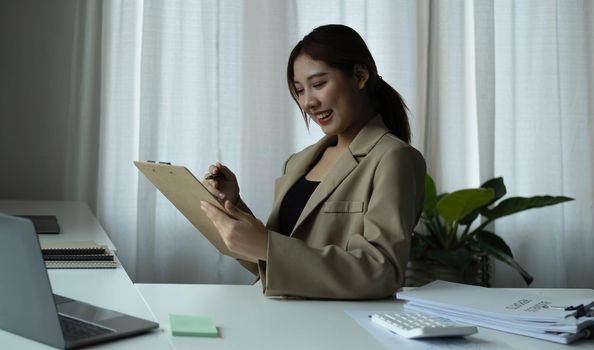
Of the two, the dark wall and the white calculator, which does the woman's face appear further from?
the dark wall

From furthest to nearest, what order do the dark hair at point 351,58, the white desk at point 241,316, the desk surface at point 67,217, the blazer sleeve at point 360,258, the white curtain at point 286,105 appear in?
the white curtain at point 286,105 → the desk surface at point 67,217 → the dark hair at point 351,58 → the blazer sleeve at point 360,258 → the white desk at point 241,316

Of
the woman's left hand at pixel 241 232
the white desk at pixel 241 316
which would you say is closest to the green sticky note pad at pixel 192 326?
the white desk at pixel 241 316

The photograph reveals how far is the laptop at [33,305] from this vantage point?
1.01 m

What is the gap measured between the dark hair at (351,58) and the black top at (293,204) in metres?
0.25

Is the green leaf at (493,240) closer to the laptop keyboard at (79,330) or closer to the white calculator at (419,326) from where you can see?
the white calculator at (419,326)

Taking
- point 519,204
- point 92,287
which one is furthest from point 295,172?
point 519,204

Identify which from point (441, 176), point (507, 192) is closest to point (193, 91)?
point (441, 176)

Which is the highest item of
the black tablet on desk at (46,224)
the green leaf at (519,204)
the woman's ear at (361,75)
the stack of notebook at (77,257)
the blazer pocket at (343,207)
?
the woman's ear at (361,75)

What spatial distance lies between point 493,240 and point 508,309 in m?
1.93

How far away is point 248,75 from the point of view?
3234mm

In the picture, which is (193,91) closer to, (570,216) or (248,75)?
(248,75)

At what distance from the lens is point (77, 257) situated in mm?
1745

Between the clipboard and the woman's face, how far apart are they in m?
0.38

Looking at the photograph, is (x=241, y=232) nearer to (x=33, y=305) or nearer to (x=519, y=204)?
(x=33, y=305)
